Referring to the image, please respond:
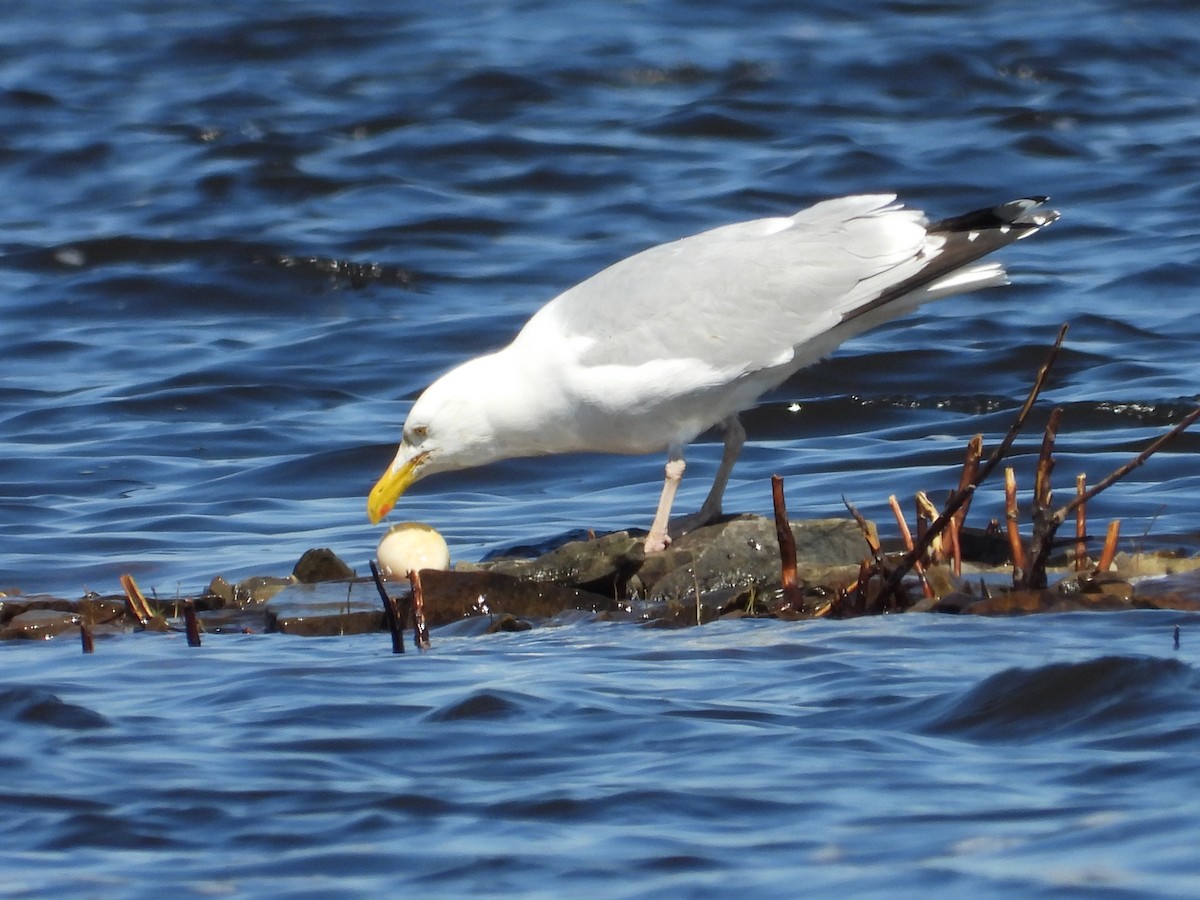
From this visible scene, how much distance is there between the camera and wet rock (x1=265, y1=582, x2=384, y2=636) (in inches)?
247

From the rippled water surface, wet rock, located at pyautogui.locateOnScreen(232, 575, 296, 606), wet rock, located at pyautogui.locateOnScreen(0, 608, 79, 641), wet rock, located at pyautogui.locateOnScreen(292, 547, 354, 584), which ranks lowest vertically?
the rippled water surface

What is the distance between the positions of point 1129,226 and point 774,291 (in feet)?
26.4

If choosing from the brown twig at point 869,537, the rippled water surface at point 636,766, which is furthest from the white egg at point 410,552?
the brown twig at point 869,537

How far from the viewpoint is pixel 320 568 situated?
684 cm

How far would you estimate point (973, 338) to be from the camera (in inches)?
476

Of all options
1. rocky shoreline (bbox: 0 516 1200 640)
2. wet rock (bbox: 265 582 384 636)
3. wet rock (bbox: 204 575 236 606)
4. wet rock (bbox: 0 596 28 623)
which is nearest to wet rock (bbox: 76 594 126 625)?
rocky shoreline (bbox: 0 516 1200 640)

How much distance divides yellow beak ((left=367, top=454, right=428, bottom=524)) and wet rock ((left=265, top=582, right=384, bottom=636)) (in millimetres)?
843

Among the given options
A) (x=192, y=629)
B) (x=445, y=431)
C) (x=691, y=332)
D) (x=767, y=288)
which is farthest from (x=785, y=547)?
(x=445, y=431)

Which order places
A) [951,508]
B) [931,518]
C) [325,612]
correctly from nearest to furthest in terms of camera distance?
[951,508], [931,518], [325,612]

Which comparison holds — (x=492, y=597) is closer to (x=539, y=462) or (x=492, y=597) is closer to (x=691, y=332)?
(x=691, y=332)

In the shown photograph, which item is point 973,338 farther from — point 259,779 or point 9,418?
point 259,779

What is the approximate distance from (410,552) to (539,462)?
319 cm

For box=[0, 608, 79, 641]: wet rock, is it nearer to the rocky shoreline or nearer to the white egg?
the rocky shoreline

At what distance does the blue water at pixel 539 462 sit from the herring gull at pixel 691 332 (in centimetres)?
82
